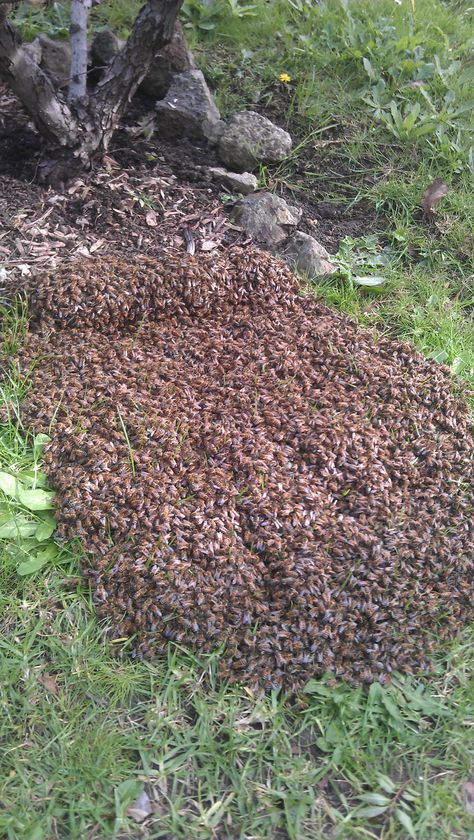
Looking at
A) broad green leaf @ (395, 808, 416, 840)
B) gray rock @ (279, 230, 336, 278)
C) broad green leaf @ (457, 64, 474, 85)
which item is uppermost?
broad green leaf @ (457, 64, 474, 85)

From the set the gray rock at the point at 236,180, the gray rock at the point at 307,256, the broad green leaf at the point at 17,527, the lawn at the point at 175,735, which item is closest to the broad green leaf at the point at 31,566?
the lawn at the point at 175,735

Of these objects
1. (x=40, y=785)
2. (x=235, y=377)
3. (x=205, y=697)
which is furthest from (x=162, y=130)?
(x=40, y=785)

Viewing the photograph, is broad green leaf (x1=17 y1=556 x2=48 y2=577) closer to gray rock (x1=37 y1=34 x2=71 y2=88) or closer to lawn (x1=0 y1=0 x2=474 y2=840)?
lawn (x1=0 y1=0 x2=474 y2=840)

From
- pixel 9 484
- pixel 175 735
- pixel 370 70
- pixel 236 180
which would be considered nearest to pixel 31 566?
pixel 9 484

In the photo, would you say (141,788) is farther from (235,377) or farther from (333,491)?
(235,377)

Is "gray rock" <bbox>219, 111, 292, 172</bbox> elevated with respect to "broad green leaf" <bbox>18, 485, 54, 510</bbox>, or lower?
elevated

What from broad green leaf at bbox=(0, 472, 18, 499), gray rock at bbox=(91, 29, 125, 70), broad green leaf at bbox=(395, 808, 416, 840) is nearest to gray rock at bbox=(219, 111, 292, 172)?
gray rock at bbox=(91, 29, 125, 70)
